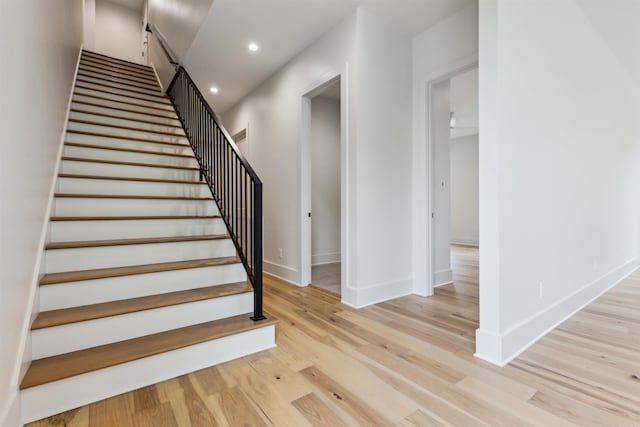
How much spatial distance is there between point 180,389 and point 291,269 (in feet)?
7.23

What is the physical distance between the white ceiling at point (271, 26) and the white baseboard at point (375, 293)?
2558mm

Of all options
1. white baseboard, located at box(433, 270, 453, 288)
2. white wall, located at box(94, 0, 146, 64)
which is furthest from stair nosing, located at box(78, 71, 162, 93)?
white baseboard, located at box(433, 270, 453, 288)

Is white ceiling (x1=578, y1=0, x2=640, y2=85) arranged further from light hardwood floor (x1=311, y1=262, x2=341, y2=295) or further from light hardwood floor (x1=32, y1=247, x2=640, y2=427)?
light hardwood floor (x1=311, y1=262, x2=341, y2=295)

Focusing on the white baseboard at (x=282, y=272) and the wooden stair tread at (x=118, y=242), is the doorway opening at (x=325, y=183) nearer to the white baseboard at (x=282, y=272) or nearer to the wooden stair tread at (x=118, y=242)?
the white baseboard at (x=282, y=272)

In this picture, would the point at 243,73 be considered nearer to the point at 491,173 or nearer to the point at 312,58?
the point at 312,58

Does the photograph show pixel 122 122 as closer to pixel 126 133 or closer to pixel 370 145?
pixel 126 133

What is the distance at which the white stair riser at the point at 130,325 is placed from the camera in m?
1.44

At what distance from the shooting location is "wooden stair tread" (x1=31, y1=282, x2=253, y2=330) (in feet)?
4.87

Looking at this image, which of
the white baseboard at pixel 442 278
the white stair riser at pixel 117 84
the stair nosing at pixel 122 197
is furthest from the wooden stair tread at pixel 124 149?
the white baseboard at pixel 442 278

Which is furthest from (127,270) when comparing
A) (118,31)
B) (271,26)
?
(118,31)

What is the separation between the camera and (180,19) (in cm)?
378

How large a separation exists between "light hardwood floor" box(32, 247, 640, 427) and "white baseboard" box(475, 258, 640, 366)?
57 mm

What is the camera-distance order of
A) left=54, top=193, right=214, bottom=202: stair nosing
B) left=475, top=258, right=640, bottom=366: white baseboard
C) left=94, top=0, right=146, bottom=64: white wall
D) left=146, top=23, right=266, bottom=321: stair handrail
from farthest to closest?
left=94, top=0, right=146, bottom=64: white wall
left=54, top=193, right=214, bottom=202: stair nosing
left=146, top=23, right=266, bottom=321: stair handrail
left=475, top=258, right=640, bottom=366: white baseboard

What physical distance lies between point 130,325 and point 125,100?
351 cm
